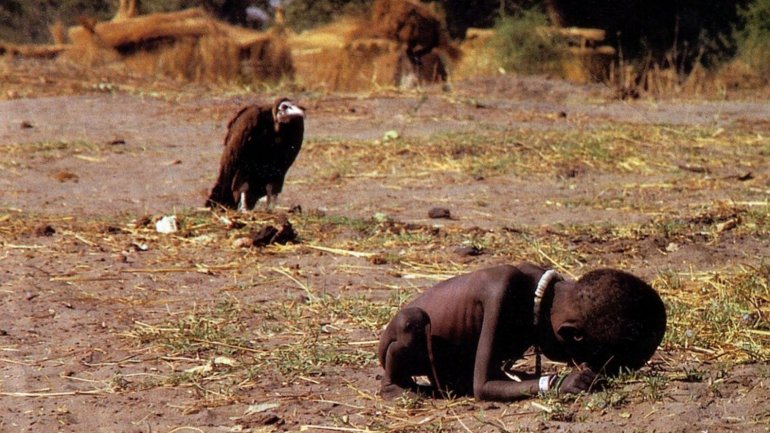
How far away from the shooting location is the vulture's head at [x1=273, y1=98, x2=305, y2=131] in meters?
8.52

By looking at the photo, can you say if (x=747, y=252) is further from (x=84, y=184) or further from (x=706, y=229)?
(x=84, y=184)

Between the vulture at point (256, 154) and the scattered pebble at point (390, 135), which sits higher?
the vulture at point (256, 154)

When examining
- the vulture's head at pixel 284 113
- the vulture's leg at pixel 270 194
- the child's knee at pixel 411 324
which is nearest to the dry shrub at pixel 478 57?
the vulture's leg at pixel 270 194

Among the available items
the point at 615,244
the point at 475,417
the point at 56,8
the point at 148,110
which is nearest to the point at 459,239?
the point at 615,244

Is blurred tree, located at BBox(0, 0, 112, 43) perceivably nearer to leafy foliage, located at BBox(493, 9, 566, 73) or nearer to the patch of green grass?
leafy foliage, located at BBox(493, 9, 566, 73)

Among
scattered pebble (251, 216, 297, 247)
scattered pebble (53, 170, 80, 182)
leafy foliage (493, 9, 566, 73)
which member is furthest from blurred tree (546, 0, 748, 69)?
scattered pebble (251, 216, 297, 247)

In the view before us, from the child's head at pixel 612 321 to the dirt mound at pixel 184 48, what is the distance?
1575 centimetres

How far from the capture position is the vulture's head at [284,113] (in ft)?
27.9

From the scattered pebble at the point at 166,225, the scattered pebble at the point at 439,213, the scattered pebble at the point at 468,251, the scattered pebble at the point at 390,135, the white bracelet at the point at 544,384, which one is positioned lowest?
the scattered pebble at the point at 390,135

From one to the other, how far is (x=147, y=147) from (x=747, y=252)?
22.7 feet

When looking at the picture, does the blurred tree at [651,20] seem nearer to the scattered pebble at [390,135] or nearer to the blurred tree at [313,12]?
the blurred tree at [313,12]

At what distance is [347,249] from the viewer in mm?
7457

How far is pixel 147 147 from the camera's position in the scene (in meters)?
12.6

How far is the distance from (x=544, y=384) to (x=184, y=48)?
16476 millimetres
